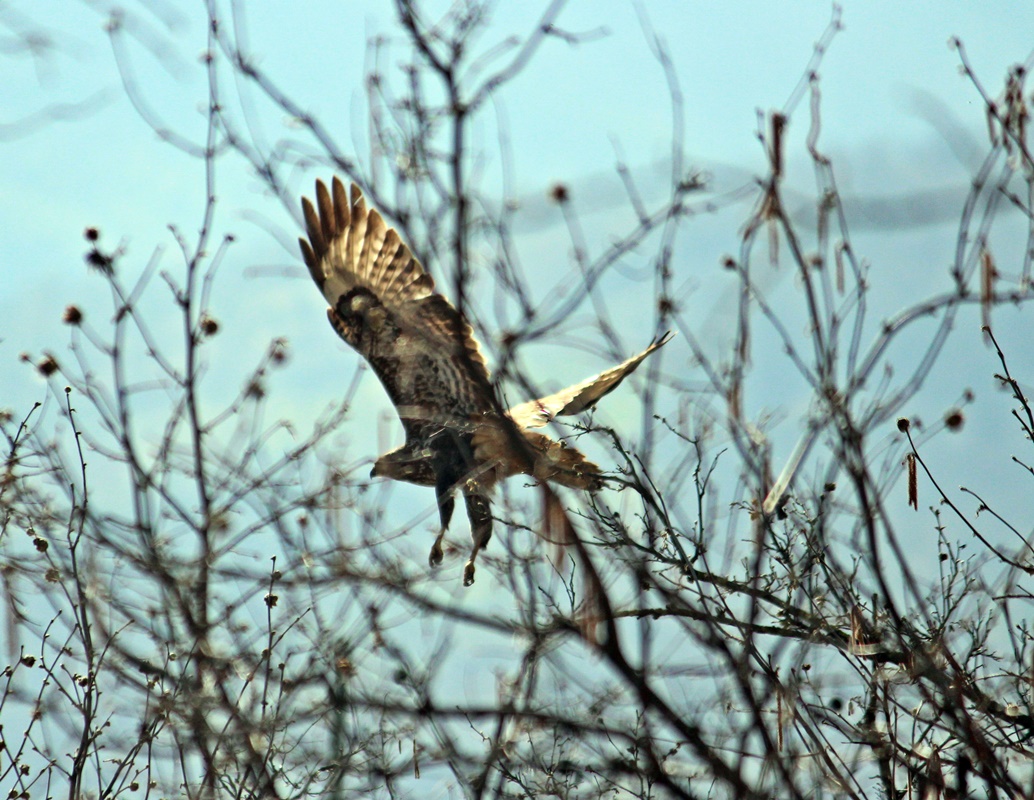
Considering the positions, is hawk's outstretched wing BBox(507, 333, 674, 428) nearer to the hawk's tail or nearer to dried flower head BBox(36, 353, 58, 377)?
the hawk's tail

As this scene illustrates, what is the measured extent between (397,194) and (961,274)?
148 cm

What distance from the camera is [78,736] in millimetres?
3896

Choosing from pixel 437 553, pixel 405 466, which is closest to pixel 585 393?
pixel 437 553

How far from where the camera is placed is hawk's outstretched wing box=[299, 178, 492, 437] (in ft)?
21.9

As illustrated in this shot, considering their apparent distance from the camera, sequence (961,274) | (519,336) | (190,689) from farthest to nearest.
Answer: (190,689) < (961,274) < (519,336)

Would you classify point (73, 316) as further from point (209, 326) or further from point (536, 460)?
point (536, 460)

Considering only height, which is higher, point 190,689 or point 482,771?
point 190,689

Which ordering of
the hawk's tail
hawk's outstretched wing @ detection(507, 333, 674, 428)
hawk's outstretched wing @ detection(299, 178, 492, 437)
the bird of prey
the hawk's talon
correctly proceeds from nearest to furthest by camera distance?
the hawk's tail
hawk's outstretched wing @ detection(507, 333, 674, 428)
the hawk's talon
the bird of prey
hawk's outstretched wing @ detection(299, 178, 492, 437)

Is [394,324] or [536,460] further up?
[394,324]

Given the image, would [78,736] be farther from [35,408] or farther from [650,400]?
[650,400]

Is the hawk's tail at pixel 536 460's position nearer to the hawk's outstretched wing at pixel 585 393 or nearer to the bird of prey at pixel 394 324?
the hawk's outstretched wing at pixel 585 393

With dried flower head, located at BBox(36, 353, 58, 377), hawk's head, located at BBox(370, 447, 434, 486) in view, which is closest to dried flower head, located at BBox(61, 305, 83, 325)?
dried flower head, located at BBox(36, 353, 58, 377)

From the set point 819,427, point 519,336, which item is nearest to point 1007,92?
point 819,427

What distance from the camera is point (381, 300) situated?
7.03 m
